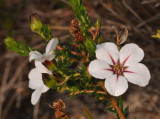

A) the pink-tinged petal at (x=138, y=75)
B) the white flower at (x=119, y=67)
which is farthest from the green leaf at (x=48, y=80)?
the pink-tinged petal at (x=138, y=75)

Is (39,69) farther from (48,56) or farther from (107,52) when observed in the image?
(107,52)

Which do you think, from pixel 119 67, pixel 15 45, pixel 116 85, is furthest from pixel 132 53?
pixel 15 45

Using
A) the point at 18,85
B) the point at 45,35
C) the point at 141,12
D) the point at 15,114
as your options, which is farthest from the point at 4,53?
the point at 45,35

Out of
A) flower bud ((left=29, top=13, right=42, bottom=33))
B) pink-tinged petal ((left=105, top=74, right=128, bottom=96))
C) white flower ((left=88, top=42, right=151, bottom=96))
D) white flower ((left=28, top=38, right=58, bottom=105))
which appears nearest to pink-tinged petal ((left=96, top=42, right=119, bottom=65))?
white flower ((left=88, top=42, right=151, bottom=96))

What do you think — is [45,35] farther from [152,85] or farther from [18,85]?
[18,85]

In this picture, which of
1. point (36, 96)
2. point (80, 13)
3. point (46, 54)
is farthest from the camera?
point (80, 13)
